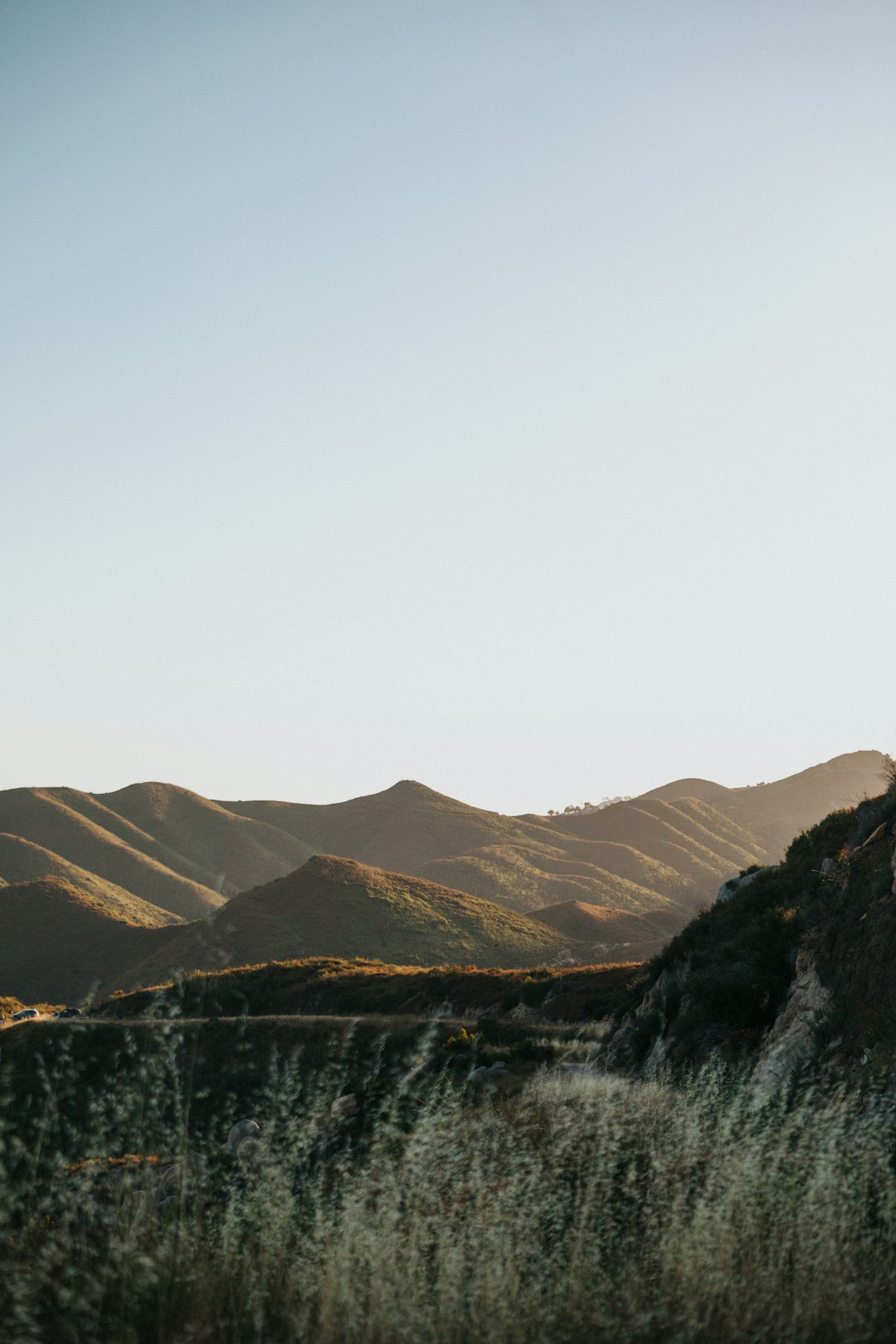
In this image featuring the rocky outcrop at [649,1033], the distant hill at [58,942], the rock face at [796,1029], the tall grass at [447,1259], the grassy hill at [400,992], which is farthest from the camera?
the distant hill at [58,942]

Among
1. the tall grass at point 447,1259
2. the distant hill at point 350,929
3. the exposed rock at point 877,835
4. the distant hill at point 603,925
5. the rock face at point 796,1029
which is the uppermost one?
the exposed rock at point 877,835

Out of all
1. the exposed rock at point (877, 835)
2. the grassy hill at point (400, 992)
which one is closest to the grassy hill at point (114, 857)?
the grassy hill at point (400, 992)

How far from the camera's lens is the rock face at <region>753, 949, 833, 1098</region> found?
1242cm

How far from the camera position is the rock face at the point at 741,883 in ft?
91.1

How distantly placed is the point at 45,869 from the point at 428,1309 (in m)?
177

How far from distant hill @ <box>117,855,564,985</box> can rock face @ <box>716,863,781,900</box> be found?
70.4 meters

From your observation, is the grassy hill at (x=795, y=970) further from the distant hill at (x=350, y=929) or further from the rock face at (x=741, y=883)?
the distant hill at (x=350, y=929)

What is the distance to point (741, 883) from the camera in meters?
29.2

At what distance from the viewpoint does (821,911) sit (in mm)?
16750

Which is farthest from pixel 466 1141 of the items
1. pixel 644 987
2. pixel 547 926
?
pixel 547 926

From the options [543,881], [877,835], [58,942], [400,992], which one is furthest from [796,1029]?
[543,881]

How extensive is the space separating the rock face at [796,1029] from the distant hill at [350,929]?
84.5 m

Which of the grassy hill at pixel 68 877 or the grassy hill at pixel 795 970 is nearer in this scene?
the grassy hill at pixel 795 970

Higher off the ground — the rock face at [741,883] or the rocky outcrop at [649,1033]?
the rock face at [741,883]
